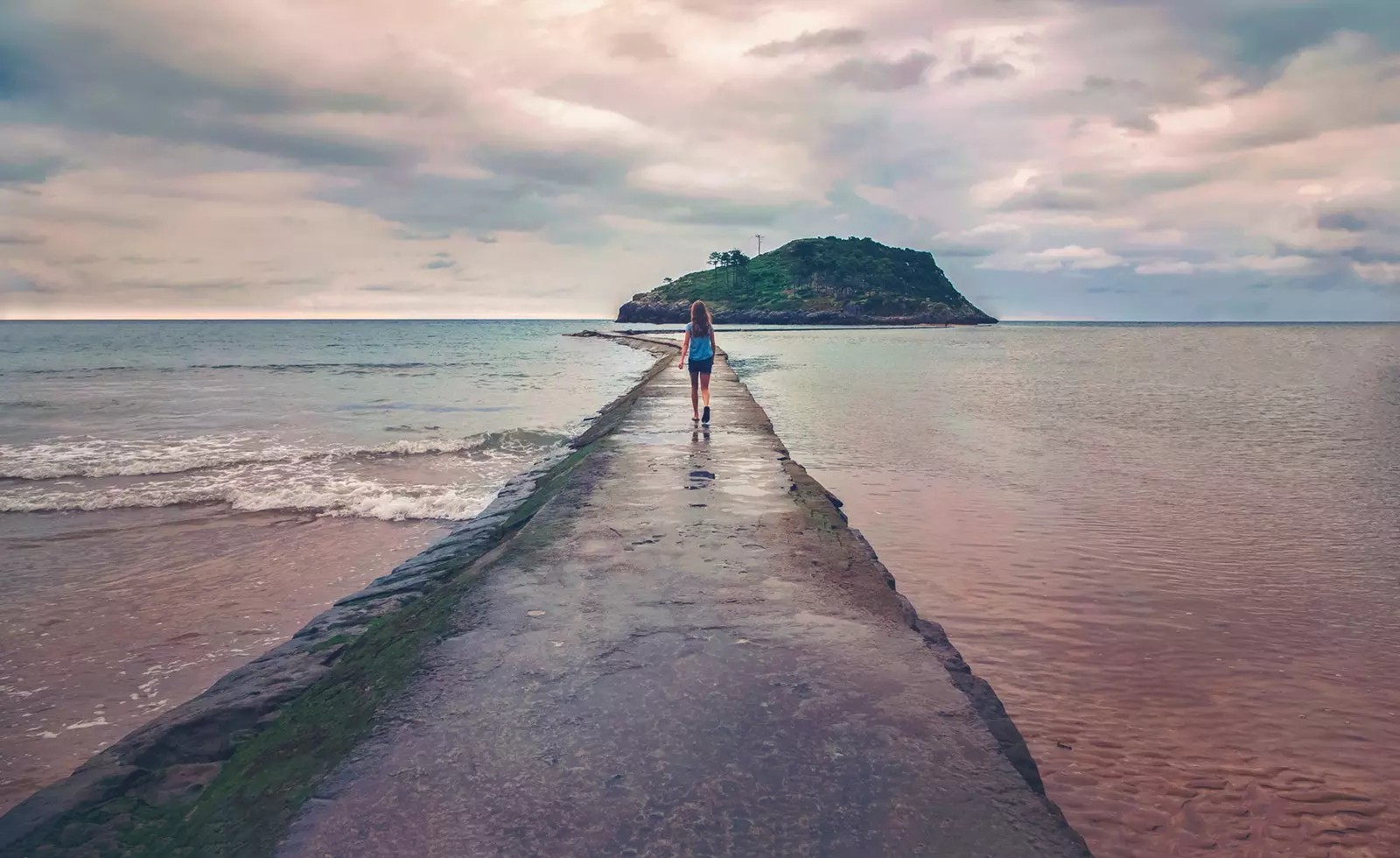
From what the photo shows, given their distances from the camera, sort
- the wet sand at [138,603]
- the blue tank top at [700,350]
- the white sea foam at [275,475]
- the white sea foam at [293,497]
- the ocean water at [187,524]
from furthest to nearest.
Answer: the blue tank top at [700,350] < the white sea foam at [275,475] < the white sea foam at [293,497] < the ocean water at [187,524] < the wet sand at [138,603]

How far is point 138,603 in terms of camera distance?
5887 mm

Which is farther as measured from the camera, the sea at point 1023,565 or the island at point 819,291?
the island at point 819,291

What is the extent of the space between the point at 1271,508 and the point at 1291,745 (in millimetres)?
6168

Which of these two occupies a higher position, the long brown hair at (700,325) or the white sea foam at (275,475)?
the long brown hair at (700,325)

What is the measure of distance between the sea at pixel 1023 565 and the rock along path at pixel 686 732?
918 mm

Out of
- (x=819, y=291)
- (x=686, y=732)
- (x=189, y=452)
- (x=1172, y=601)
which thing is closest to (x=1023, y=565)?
(x=1172, y=601)

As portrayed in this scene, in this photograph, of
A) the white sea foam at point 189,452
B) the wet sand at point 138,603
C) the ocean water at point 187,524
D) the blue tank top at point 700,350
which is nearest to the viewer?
the wet sand at point 138,603

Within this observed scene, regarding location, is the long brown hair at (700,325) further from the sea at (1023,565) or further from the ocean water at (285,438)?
the ocean water at (285,438)

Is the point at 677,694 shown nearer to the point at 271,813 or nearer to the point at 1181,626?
the point at 271,813

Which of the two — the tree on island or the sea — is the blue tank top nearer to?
the sea

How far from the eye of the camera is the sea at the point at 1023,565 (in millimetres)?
3461

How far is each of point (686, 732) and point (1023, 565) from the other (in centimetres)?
476

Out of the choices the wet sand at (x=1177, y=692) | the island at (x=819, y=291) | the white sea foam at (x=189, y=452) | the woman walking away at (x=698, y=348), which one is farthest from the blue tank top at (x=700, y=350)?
the island at (x=819, y=291)

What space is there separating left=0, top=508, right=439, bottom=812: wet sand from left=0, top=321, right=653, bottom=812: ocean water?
0.05 feet
